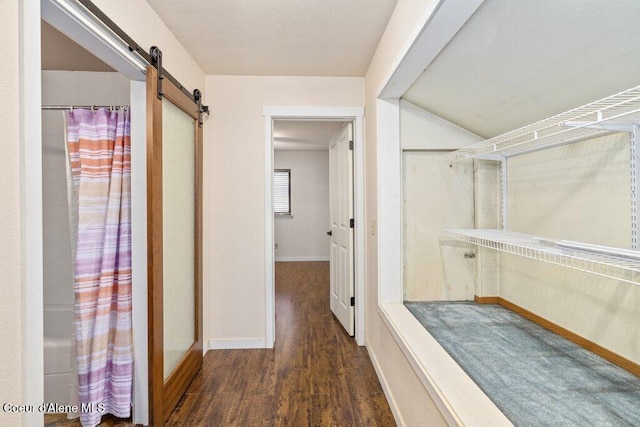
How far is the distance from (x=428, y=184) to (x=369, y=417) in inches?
60.7

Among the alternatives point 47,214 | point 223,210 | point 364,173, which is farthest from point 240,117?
point 47,214

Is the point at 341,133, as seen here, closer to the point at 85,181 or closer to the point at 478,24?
the point at 478,24

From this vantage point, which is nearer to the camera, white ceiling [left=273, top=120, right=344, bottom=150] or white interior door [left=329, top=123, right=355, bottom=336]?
white interior door [left=329, top=123, right=355, bottom=336]

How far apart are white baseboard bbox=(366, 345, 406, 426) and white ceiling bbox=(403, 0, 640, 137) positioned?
1747mm

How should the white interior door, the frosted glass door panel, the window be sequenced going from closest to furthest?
the frosted glass door panel
the white interior door
the window

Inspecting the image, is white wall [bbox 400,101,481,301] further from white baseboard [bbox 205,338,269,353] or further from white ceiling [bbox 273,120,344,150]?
white ceiling [bbox 273,120,344,150]

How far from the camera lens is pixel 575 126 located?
103 cm

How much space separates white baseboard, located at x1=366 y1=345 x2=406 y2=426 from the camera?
1697 mm

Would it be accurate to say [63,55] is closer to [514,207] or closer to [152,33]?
[152,33]

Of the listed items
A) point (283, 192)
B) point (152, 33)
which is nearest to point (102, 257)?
point (152, 33)

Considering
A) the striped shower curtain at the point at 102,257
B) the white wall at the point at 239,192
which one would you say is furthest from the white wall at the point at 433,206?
the striped shower curtain at the point at 102,257

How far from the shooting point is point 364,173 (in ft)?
8.87

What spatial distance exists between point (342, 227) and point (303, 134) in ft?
8.84

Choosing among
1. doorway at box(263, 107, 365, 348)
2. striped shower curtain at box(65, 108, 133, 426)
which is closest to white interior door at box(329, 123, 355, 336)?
doorway at box(263, 107, 365, 348)
